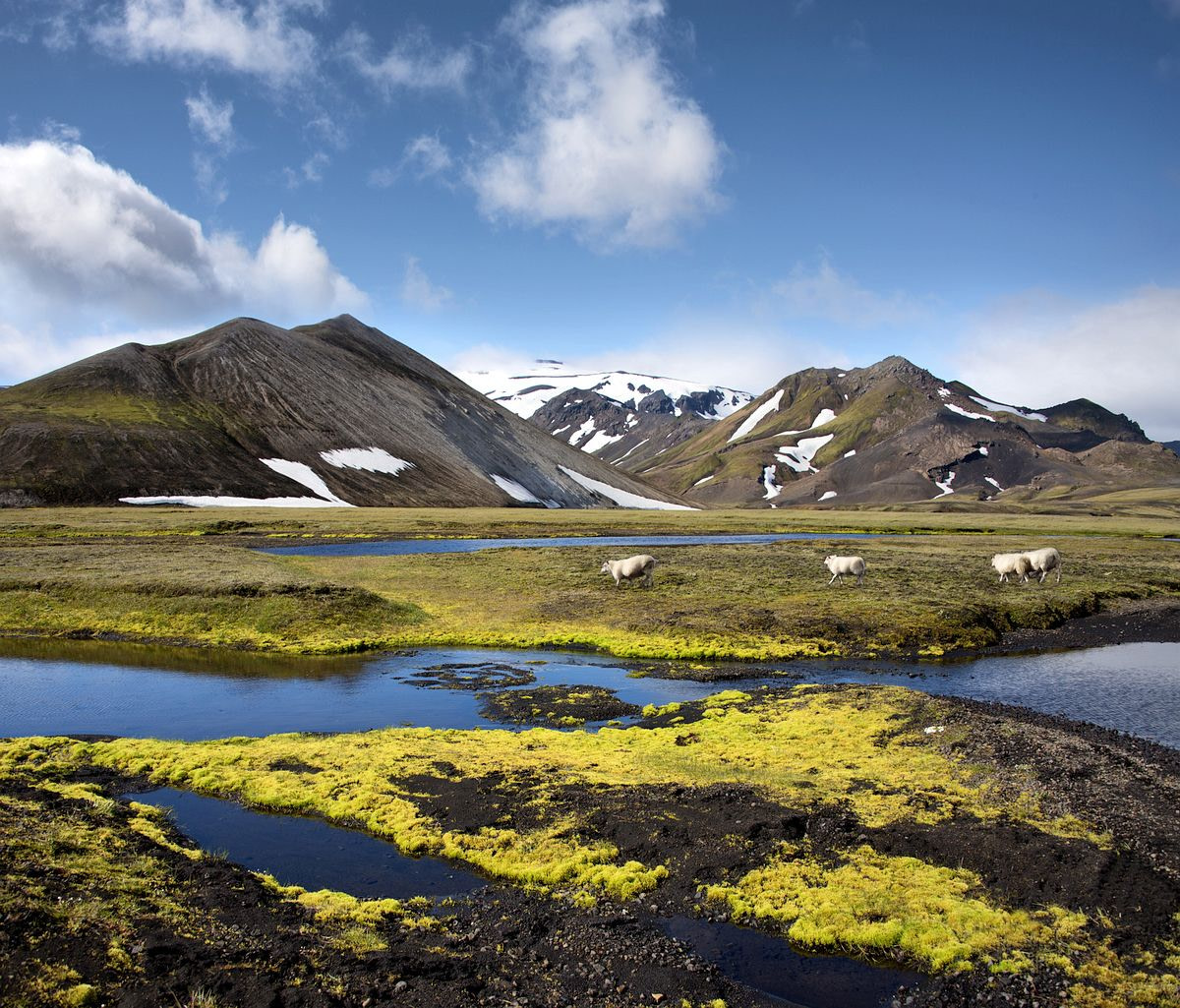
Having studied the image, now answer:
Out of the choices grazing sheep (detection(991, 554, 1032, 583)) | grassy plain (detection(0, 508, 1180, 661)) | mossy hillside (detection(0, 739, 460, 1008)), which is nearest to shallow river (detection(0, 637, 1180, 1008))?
mossy hillside (detection(0, 739, 460, 1008))

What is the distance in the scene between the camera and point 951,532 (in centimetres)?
12506

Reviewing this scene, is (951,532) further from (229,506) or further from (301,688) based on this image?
(229,506)

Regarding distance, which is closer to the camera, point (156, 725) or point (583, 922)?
point (583, 922)

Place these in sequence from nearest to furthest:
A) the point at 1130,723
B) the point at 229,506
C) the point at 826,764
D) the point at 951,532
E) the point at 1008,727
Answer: the point at 826,764 → the point at 1008,727 → the point at 1130,723 → the point at 951,532 → the point at 229,506

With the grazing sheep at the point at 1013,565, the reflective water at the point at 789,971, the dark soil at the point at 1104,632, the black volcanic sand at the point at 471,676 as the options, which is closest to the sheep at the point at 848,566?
the grazing sheep at the point at 1013,565

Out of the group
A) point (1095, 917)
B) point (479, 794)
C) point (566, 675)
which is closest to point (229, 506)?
point (566, 675)

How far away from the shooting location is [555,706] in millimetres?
26078

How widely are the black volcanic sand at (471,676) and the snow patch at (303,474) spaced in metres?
151

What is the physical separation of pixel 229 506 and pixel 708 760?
503ft

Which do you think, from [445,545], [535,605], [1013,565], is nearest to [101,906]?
[535,605]

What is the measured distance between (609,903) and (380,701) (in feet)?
53.6

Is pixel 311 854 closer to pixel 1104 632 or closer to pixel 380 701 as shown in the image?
pixel 380 701

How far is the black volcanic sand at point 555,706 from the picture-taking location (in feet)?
81.5

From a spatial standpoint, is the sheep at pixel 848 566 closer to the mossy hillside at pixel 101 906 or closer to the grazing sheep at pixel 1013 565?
the grazing sheep at pixel 1013 565
